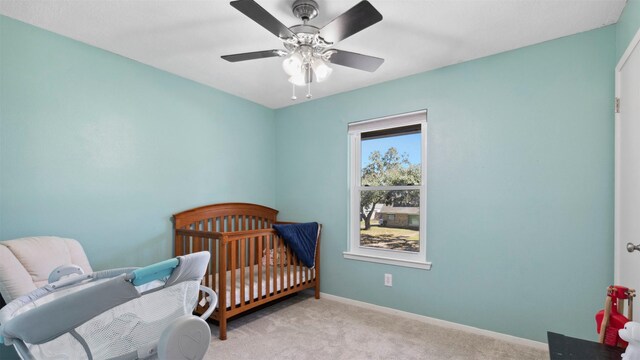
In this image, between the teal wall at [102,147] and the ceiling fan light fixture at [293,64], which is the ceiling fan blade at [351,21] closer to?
the ceiling fan light fixture at [293,64]

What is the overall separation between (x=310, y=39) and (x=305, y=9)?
170 millimetres

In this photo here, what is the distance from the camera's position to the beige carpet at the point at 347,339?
84.1 inches

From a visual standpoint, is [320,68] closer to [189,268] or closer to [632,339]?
[189,268]

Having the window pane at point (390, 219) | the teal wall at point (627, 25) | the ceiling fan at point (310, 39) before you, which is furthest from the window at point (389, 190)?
the teal wall at point (627, 25)

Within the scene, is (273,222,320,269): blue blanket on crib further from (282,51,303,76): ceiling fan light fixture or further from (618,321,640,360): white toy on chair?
(618,321,640,360): white toy on chair

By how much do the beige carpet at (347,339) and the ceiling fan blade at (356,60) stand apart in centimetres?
197

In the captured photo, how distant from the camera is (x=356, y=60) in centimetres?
188

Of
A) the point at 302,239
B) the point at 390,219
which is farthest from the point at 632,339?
A: the point at 302,239

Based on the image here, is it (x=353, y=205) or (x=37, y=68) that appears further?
(x=353, y=205)

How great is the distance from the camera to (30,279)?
167 cm

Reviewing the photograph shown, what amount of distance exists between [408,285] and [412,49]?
2.05 meters

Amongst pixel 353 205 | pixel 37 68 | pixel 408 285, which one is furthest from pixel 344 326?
pixel 37 68

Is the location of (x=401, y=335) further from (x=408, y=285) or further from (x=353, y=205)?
→ (x=353, y=205)

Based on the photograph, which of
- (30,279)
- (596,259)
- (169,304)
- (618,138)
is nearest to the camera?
(169,304)
